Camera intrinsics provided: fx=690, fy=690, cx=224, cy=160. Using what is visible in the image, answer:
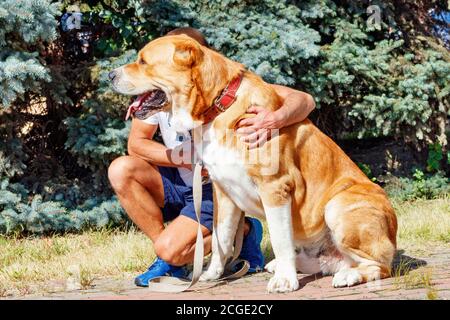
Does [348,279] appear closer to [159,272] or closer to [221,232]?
[221,232]

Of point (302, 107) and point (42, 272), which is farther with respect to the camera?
point (42, 272)

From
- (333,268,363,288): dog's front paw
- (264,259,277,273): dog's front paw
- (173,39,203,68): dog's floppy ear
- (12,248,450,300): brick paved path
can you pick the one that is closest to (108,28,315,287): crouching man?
(264,259,277,273): dog's front paw

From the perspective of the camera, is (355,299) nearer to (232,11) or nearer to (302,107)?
(302,107)

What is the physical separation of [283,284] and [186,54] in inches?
A: 54.1

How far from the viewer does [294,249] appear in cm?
396

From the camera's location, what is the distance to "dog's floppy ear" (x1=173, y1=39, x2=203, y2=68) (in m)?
3.79

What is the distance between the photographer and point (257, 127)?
12.3ft

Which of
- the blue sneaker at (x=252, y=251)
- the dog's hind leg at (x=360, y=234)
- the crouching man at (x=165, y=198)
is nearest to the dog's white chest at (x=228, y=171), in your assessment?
the crouching man at (x=165, y=198)

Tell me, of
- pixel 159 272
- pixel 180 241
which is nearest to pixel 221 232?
pixel 180 241

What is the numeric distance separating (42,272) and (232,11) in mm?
3252

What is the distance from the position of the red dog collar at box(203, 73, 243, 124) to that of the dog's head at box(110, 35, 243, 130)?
2 cm

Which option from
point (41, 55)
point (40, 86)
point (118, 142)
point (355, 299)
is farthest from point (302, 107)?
point (41, 55)

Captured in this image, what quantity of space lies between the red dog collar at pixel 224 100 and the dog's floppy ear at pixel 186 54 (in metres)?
0.23

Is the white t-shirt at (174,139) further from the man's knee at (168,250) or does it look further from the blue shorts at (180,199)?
the man's knee at (168,250)
